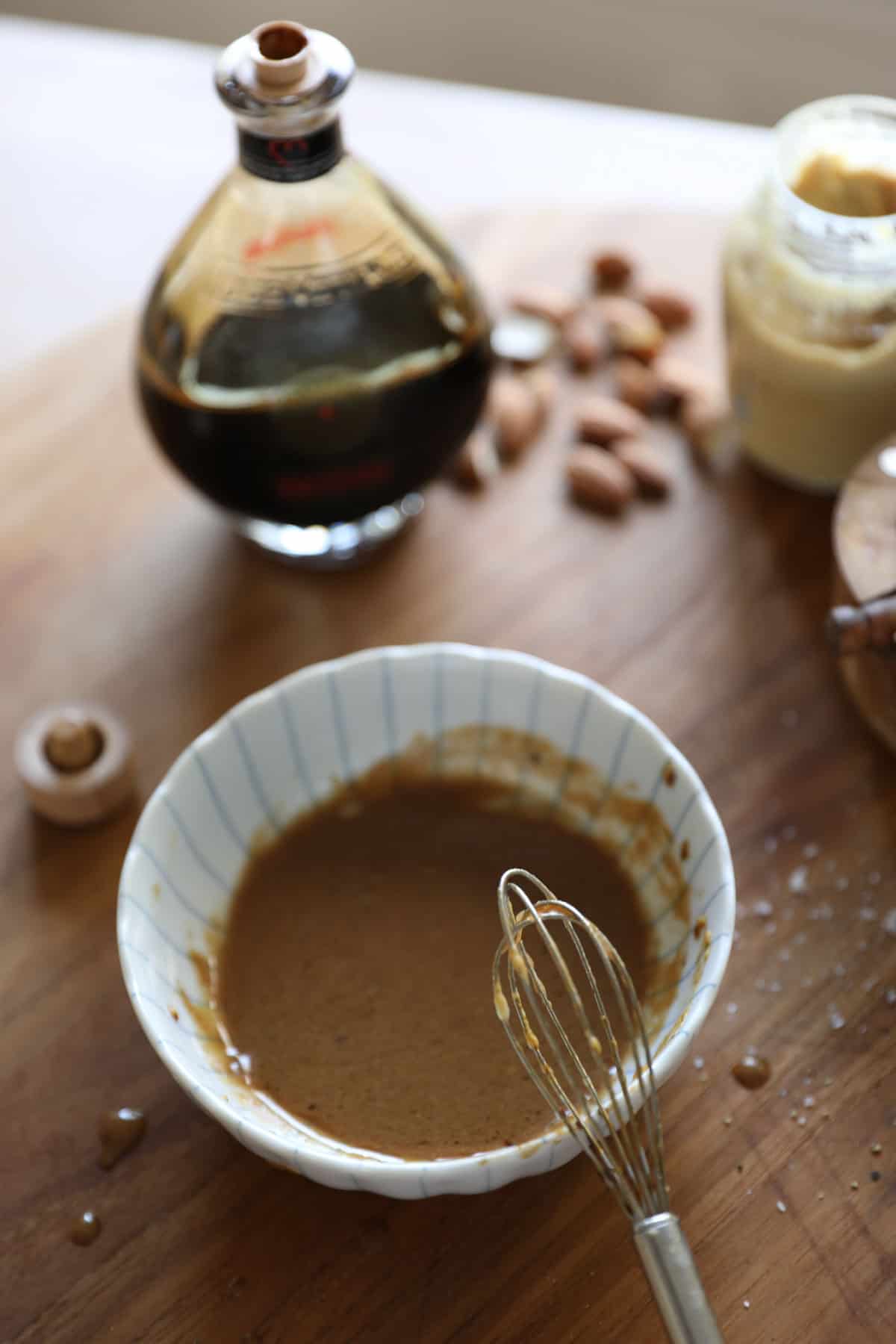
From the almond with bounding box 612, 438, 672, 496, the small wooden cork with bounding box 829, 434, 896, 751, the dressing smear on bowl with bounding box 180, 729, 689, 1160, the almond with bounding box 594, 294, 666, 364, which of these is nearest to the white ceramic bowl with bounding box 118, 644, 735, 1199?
the dressing smear on bowl with bounding box 180, 729, 689, 1160

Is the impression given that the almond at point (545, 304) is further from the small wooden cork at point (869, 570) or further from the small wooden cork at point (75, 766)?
the small wooden cork at point (75, 766)

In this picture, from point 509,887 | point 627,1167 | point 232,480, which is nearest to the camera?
point 627,1167

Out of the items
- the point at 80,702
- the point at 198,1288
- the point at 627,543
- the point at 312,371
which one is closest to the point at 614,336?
the point at 627,543

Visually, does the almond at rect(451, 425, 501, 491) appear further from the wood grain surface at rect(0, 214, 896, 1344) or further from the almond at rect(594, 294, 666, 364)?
the almond at rect(594, 294, 666, 364)

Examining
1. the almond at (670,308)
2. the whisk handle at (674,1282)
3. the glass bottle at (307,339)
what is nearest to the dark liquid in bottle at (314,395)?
the glass bottle at (307,339)

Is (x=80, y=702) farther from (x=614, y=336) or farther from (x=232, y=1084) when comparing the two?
(x=614, y=336)

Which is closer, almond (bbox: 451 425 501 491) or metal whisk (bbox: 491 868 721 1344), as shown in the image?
metal whisk (bbox: 491 868 721 1344)
